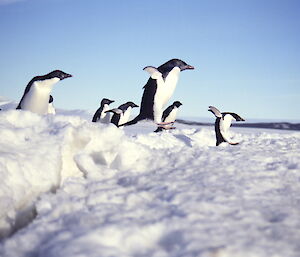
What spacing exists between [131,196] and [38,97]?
6029 millimetres

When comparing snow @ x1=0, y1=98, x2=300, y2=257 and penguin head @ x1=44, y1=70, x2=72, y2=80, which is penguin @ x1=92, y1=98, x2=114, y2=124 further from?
snow @ x1=0, y1=98, x2=300, y2=257

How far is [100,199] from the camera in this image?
1.74m

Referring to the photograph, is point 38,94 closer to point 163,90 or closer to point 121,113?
point 163,90

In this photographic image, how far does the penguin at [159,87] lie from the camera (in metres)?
8.96

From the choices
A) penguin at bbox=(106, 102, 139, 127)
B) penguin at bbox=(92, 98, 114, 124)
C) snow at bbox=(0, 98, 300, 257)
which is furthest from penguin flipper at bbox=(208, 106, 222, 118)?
snow at bbox=(0, 98, 300, 257)

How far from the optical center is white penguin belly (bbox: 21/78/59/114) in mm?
7242

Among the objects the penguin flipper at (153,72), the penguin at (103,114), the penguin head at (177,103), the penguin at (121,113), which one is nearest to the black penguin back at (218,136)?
the penguin flipper at (153,72)

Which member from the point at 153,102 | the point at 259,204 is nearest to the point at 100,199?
the point at 259,204

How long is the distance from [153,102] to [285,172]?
277 inches

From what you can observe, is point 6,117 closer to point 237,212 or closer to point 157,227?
point 157,227

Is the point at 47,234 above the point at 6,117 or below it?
below

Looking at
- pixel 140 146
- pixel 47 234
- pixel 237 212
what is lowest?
pixel 47 234

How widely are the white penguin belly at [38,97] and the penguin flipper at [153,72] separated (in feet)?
7.89

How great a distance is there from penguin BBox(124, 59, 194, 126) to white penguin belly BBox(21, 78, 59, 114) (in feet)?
8.19
